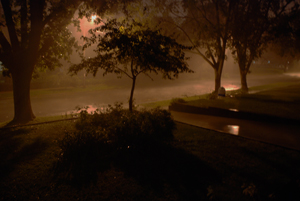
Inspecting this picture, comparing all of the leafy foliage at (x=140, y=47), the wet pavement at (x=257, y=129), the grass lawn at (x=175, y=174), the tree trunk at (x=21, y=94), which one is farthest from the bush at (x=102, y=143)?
the tree trunk at (x=21, y=94)

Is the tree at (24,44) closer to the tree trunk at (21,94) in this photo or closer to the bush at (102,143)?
the tree trunk at (21,94)

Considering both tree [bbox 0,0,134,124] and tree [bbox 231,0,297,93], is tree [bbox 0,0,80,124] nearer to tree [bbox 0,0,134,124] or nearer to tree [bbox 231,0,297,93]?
tree [bbox 0,0,134,124]

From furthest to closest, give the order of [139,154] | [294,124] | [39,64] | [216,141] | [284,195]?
[39,64]
[294,124]
[216,141]
[139,154]
[284,195]

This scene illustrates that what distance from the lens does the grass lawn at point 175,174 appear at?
370 cm

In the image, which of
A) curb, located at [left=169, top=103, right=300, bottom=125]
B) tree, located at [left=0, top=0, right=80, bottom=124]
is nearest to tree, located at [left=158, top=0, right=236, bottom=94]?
curb, located at [left=169, top=103, right=300, bottom=125]

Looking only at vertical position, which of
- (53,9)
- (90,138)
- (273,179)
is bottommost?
(273,179)

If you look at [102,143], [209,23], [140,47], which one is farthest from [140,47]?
[209,23]

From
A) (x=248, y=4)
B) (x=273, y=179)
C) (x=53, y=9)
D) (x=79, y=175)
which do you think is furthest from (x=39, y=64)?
(x=248, y=4)

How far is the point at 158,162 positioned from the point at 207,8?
13667 mm

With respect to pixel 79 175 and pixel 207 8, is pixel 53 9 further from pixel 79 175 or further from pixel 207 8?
pixel 207 8

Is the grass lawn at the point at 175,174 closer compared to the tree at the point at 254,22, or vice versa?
the grass lawn at the point at 175,174

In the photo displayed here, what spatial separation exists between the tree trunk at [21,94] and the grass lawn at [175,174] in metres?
4.65

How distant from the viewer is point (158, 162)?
4.80 m

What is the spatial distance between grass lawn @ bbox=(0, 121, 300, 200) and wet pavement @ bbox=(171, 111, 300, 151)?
0.76 m
